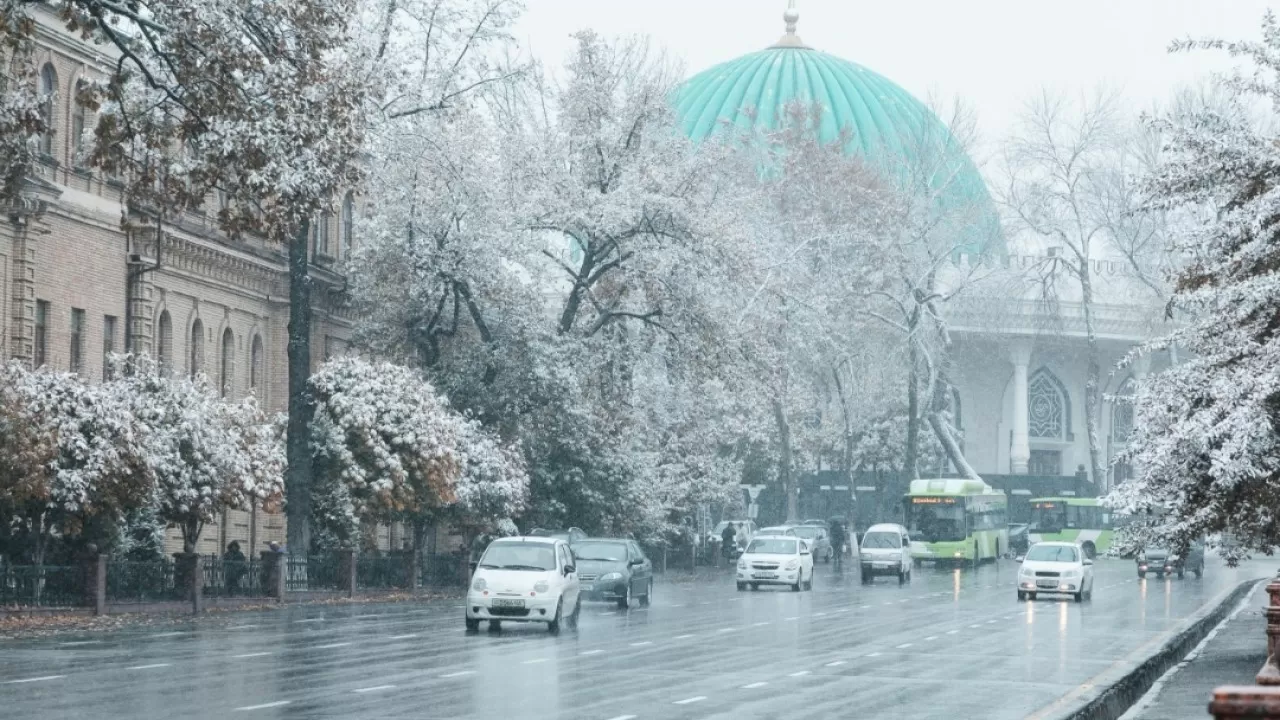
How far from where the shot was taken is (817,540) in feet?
251

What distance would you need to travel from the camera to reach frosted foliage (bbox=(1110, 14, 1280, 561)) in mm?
20016

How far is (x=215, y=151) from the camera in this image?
2089 cm

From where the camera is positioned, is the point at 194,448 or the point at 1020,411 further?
the point at 1020,411

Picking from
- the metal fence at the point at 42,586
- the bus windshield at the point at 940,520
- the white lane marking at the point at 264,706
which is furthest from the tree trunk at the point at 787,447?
the white lane marking at the point at 264,706

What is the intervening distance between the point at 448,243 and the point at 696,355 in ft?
22.7

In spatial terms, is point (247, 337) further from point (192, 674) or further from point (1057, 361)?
point (1057, 361)

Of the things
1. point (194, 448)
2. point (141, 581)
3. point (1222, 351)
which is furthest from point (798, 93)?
point (1222, 351)

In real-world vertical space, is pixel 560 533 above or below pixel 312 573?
above

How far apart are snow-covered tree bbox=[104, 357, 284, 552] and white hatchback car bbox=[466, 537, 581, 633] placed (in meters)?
7.55

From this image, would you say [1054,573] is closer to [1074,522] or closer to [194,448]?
[194,448]

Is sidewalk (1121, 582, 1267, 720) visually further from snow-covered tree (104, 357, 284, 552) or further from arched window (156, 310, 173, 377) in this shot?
arched window (156, 310, 173, 377)

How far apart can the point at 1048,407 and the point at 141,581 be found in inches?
3223

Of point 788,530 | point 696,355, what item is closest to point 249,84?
point 696,355

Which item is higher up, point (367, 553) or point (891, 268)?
point (891, 268)
